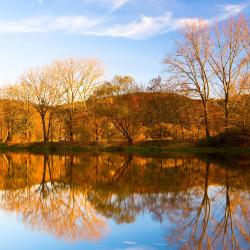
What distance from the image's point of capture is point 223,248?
5945 mm

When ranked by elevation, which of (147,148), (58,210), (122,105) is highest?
(122,105)

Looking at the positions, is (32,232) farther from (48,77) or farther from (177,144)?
(48,77)

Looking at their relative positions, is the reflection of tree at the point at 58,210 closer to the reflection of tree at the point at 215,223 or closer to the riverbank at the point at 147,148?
the reflection of tree at the point at 215,223

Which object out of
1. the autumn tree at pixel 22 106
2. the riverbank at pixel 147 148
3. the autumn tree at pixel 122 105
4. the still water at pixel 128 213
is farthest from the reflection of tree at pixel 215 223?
the autumn tree at pixel 22 106

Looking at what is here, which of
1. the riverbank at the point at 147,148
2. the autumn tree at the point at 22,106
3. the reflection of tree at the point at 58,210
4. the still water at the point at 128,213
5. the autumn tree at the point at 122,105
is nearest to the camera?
the still water at the point at 128,213

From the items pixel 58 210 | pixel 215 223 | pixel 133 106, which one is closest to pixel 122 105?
pixel 133 106

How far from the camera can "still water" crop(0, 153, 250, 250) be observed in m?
6.61

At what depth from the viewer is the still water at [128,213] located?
21.7ft

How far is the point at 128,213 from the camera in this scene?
29.5 feet

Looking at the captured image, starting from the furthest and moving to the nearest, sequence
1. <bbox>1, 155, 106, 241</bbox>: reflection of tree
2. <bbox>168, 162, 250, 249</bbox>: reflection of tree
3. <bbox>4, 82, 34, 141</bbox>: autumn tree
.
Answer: <bbox>4, 82, 34, 141</bbox>: autumn tree < <bbox>1, 155, 106, 241</bbox>: reflection of tree < <bbox>168, 162, 250, 249</bbox>: reflection of tree

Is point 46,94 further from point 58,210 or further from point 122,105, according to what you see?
point 58,210

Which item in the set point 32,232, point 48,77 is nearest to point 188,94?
point 48,77

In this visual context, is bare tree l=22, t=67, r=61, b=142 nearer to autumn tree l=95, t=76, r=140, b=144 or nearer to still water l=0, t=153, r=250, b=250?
autumn tree l=95, t=76, r=140, b=144

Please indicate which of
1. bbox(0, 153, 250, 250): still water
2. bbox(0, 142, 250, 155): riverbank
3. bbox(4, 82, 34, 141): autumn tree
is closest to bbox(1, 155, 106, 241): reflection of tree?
bbox(0, 153, 250, 250): still water
